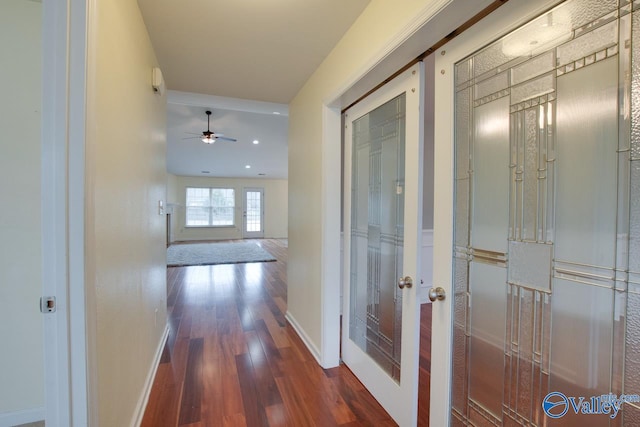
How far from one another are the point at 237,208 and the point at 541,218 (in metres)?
11.2

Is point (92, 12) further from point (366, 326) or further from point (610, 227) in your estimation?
point (366, 326)

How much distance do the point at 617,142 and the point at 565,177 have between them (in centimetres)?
14

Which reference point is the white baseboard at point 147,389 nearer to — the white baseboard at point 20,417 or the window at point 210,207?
the white baseboard at point 20,417

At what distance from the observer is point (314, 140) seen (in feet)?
7.84

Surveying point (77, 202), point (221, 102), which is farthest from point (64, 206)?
point (221, 102)

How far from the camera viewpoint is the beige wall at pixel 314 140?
1.46 metres

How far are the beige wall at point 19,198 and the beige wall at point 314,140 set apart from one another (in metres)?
1.76

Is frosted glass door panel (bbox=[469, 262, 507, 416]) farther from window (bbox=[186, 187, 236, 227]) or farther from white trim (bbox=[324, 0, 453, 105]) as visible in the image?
window (bbox=[186, 187, 236, 227])

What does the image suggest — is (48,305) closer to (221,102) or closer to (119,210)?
(119,210)

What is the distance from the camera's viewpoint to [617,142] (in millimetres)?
713

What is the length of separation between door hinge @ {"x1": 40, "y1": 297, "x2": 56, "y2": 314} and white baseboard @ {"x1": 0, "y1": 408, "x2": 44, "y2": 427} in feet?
4.49

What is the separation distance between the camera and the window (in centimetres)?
1080

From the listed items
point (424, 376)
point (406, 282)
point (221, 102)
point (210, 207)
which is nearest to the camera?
point (406, 282)

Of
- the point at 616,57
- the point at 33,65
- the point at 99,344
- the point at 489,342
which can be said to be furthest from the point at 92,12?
the point at 489,342
